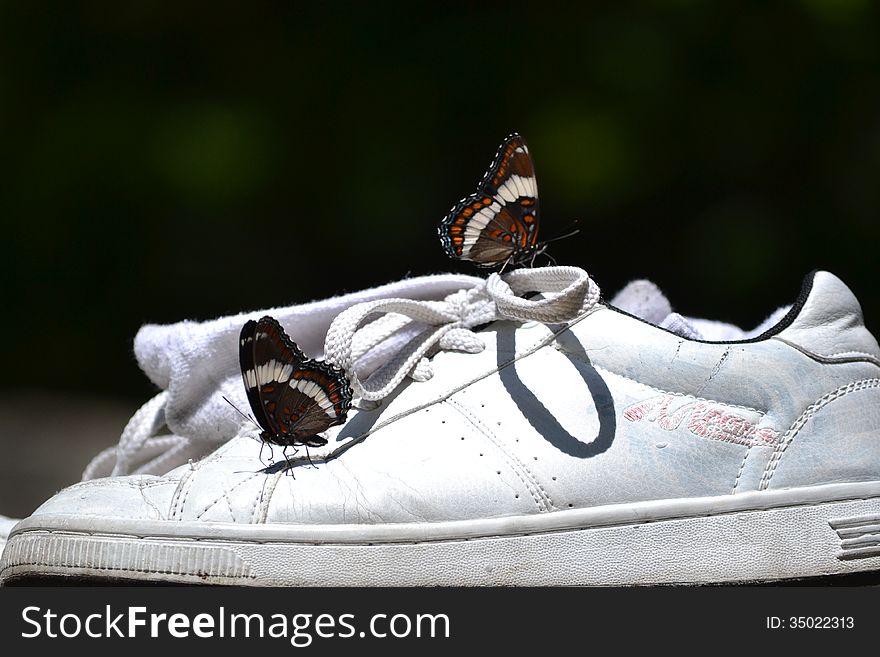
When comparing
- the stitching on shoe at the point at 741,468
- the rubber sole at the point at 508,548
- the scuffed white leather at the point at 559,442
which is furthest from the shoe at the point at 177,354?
the stitching on shoe at the point at 741,468

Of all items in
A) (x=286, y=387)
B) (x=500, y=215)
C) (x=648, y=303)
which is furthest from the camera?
(x=648, y=303)

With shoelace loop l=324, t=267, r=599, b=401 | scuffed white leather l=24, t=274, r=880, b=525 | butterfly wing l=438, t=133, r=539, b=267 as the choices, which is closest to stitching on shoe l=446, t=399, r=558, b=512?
scuffed white leather l=24, t=274, r=880, b=525

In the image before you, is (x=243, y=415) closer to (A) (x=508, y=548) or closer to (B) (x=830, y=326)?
(A) (x=508, y=548)

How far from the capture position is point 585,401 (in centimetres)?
99

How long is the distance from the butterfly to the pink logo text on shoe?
12.4 inches

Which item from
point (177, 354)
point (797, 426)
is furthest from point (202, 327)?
point (797, 426)

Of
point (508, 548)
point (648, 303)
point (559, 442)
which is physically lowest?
point (508, 548)

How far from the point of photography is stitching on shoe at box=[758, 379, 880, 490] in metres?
0.98

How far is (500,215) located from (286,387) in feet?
1.03

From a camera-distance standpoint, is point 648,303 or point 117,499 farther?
point 648,303

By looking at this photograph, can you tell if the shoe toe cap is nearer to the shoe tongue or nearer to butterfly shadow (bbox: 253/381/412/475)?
butterfly shadow (bbox: 253/381/412/475)

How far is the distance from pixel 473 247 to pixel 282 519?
1.22ft
